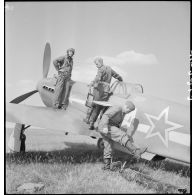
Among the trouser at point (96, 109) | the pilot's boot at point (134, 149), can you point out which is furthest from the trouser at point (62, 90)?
the pilot's boot at point (134, 149)

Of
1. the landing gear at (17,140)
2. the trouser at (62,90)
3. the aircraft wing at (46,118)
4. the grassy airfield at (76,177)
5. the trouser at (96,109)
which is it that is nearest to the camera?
the grassy airfield at (76,177)

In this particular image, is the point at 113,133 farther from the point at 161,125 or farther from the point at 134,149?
the point at 161,125

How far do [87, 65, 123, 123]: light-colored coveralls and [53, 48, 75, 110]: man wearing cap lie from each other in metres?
0.90

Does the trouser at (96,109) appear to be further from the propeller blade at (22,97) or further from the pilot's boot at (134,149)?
the propeller blade at (22,97)

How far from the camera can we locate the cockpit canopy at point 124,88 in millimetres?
5984

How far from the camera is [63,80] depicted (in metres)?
6.64

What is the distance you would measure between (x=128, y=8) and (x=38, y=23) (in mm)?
1780

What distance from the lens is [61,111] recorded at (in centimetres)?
636

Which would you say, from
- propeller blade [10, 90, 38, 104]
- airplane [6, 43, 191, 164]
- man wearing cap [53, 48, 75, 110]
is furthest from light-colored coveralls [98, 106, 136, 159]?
propeller blade [10, 90, 38, 104]

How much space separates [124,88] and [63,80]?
4.96 ft

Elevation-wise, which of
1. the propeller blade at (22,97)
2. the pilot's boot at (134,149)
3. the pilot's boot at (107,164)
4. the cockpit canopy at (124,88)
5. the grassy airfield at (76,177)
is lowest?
the grassy airfield at (76,177)

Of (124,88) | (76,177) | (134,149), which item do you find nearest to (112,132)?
(134,149)

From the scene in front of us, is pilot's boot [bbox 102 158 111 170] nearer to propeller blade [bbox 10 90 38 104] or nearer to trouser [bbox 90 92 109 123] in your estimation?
trouser [bbox 90 92 109 123]

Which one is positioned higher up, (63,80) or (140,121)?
(63,80)
